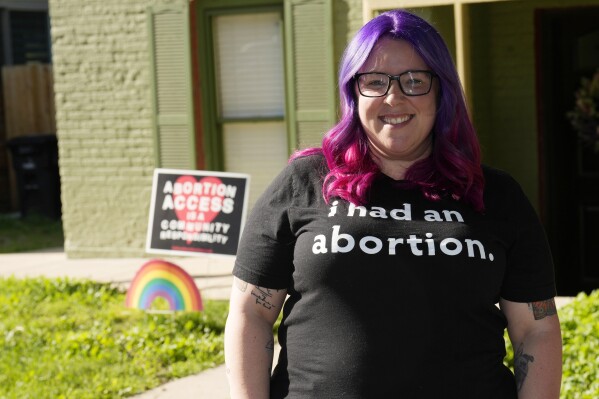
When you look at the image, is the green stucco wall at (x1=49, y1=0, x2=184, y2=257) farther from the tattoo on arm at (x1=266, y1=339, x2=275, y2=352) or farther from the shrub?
the tattoo on arm at (x1=266, y1=339, x2=275, y2=352)

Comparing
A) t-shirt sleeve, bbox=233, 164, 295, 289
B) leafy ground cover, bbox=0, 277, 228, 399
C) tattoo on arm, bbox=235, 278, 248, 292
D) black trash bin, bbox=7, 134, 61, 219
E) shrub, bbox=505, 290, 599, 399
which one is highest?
t-shirt sleeve, bbox=233, 164, 295, 289

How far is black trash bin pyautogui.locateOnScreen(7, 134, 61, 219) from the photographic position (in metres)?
13.4

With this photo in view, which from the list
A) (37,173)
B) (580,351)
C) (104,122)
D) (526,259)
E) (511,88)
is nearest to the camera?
(526,259)

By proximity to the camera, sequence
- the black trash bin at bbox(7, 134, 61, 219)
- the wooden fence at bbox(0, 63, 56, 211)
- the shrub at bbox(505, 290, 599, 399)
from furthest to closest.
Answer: the wooden fence at bbox(0, 63, 56, 211)
the black trash bin at bbox(7, 134, 61, 219)
the shrub at bbox(505, 290, 599, 399)

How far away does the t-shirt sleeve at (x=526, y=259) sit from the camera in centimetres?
255

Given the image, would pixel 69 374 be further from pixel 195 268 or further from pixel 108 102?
pixel 108 102

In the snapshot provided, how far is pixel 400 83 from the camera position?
257 cm

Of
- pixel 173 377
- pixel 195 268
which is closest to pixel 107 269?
pixel 195 268

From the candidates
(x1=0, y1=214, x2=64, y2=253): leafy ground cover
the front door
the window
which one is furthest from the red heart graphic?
(x1=0, y1=214, x2=64, y2=253): leafy ground cover

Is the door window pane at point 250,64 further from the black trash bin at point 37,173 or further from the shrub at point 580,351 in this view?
the black trash bin at point 37,173

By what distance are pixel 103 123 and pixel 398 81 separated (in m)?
7.56

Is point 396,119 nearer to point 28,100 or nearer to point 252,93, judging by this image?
point 252,93

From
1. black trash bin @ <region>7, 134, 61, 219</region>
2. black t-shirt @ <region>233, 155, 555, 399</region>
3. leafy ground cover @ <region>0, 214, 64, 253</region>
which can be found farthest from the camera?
black trash bin @ <region>7, 134, 61, 219</region>

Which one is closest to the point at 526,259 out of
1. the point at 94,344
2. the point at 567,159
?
the point at 94,344
